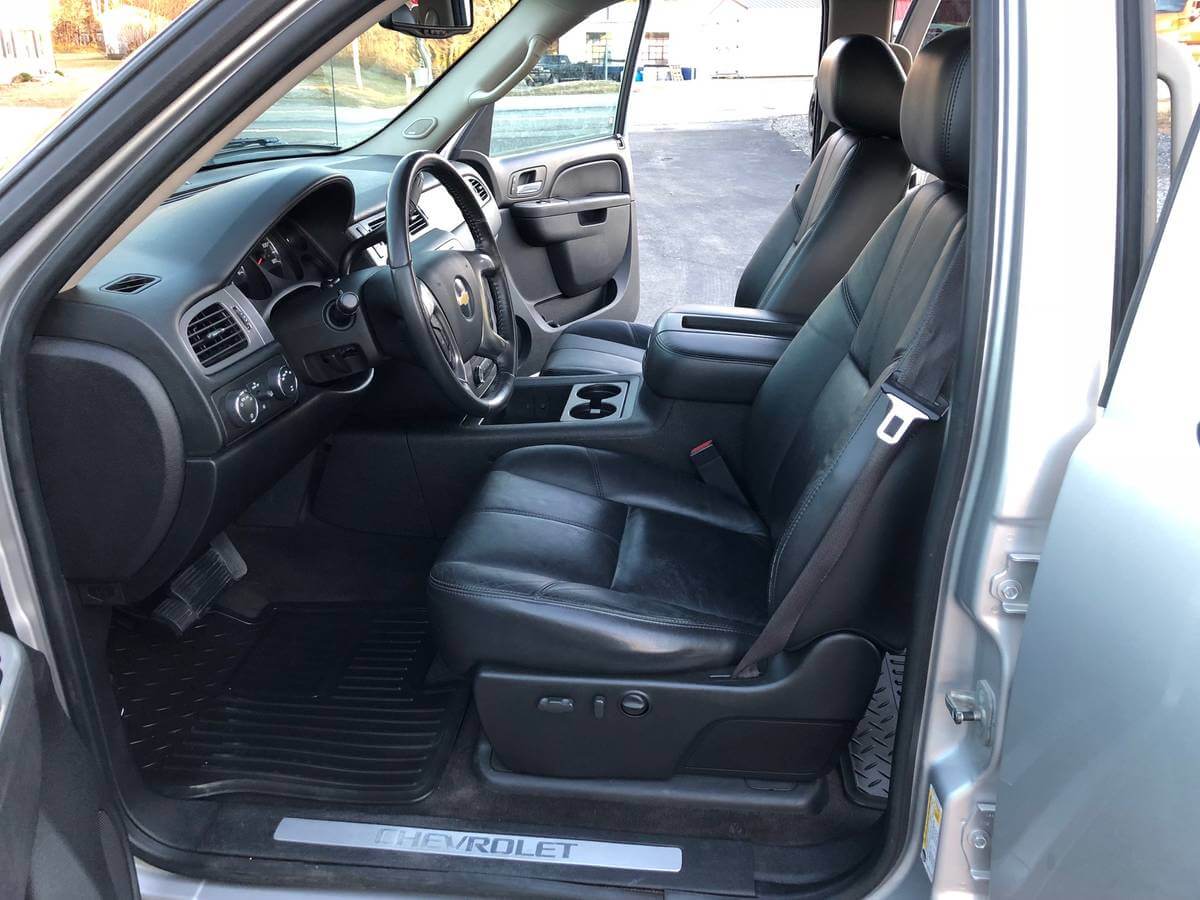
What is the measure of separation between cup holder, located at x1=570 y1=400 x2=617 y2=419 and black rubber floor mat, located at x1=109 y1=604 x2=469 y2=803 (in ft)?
1.80

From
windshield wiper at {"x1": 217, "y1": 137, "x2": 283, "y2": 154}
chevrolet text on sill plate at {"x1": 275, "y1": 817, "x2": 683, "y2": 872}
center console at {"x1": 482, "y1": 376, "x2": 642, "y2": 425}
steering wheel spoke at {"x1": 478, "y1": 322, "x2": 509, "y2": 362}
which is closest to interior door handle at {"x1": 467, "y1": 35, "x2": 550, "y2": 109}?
windshield wiper at {"x1": 217, "y1": 137, "x2": 283, "y2": 154}

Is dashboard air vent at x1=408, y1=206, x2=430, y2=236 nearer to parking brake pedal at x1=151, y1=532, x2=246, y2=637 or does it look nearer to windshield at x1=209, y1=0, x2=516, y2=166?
windshield at x1=209, y1=0, x2=516, y2=166

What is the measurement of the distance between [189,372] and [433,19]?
96cm

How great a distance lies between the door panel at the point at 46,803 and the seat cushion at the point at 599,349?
1568mm

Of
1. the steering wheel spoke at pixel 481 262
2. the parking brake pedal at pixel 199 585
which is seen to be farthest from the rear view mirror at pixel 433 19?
the parking brake pedal at pixel 199 585

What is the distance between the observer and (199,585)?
1.98 m

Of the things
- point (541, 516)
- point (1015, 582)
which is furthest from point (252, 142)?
point (1015, 582)

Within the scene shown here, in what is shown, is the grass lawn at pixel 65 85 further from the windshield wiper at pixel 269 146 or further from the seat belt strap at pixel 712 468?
the seat belt strap at pixel 712 468

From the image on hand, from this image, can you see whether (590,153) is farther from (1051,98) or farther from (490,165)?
(1051,98)

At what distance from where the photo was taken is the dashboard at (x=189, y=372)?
4.24 ft

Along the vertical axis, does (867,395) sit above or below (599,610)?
above

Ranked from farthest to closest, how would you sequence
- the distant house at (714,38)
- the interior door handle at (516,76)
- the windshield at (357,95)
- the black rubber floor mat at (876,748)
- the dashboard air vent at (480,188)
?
the distant house at (714,38) → the dashboard air vent at (480,188) → the interior door handle at (516,76) → the windshield at (357,95) → the black rubber floor mat at (876,748)

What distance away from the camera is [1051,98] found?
948 mm

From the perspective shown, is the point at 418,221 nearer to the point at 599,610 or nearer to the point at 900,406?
the point at 599,610
